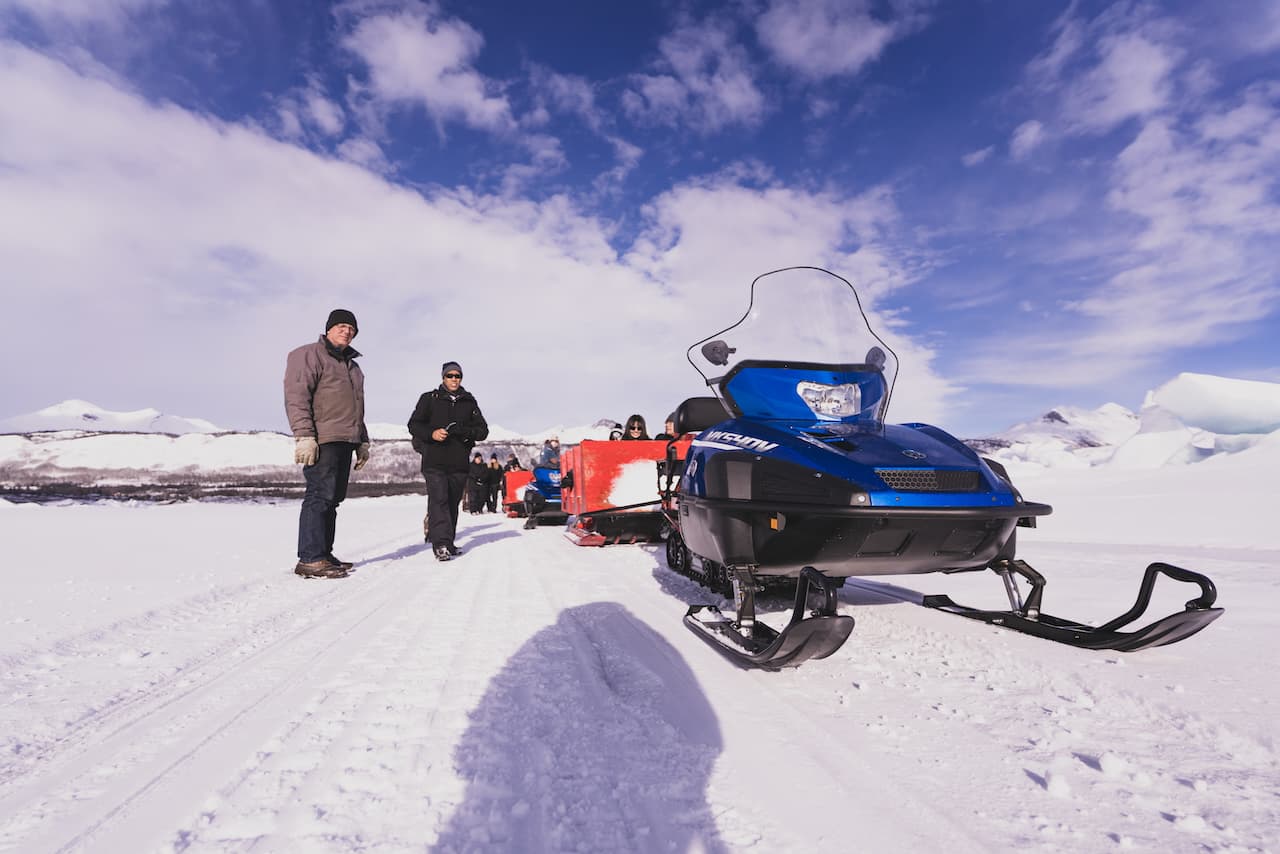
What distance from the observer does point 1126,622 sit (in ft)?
8.23

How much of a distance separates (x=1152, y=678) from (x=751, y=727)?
1.60 metres

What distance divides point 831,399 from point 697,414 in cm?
120

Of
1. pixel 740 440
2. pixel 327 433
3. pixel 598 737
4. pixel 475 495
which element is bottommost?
pixel 598 737

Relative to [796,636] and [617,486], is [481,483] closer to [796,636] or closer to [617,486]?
[617,486]

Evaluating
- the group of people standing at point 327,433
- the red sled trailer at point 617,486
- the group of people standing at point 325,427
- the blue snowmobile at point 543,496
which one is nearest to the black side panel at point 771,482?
the group of people standing at point 327,433

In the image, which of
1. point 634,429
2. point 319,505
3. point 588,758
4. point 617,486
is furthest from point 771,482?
point 634,429

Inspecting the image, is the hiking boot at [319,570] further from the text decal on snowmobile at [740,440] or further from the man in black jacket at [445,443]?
the text decal on snowmobile at [740,440]

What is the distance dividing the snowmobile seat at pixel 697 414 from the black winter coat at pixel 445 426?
279cm

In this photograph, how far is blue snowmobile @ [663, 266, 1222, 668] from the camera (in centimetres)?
240

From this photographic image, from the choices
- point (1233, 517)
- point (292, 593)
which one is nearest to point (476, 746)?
point (292, 593)

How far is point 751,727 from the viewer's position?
1886mm

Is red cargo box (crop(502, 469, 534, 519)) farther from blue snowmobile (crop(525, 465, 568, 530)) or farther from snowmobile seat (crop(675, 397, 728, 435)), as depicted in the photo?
snowmobile seat (crop(675, 397, 728, 435))

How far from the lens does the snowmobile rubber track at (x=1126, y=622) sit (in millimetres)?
2338

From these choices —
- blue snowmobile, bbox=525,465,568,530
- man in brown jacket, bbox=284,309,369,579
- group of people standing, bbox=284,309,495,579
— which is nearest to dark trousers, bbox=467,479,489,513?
blue snowmobile, bbox=525,465,568,530
